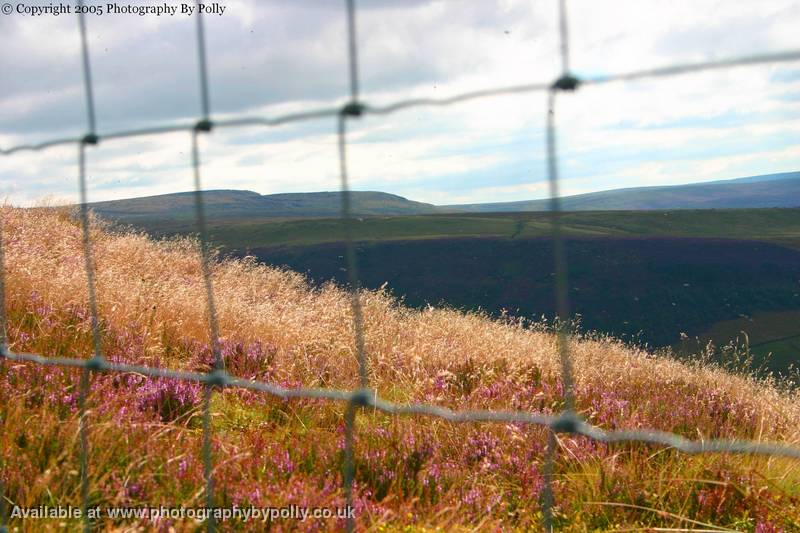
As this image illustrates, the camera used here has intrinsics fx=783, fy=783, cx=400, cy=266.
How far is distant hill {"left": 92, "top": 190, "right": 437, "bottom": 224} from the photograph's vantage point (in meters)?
130

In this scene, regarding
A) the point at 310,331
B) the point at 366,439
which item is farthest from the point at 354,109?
the point at 310,331

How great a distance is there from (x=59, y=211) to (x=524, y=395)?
9.50m

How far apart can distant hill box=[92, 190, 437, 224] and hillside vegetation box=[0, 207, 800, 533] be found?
117118mm

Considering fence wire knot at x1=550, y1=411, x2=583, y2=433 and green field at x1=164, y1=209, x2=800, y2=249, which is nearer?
fence wire knot at x1=550, y1=411, x2=583, y2=433

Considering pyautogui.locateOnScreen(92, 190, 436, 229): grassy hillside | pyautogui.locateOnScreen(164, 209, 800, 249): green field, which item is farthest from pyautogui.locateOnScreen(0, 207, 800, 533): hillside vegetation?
pyautogui.locateOnScreen(92, 190, 436, 229): grassy hillside

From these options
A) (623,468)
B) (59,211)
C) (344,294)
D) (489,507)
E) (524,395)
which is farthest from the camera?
(59,211)

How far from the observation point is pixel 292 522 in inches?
89.3

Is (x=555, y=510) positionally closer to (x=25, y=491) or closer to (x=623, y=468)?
(x=623, y=468)

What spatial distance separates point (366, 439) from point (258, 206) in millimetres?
153880

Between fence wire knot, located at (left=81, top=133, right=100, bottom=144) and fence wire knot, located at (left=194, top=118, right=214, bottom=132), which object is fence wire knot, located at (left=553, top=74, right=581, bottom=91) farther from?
fence wire knot, located at (left=81, top=133, right=100, bottom=144)

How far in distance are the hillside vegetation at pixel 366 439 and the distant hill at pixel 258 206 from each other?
384ft

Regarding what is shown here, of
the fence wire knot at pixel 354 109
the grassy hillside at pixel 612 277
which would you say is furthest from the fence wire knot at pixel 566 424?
the grassy hillside at pixel 612 277

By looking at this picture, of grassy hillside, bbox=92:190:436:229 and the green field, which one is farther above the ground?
grassy hillside, bbox=92:190:436:229

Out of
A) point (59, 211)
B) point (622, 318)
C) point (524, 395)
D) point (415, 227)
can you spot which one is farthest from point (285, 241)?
point (524, 395)
